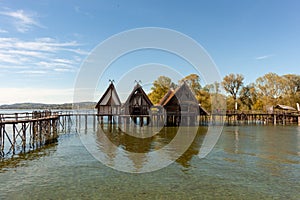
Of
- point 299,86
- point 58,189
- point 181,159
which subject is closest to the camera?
point 58,189

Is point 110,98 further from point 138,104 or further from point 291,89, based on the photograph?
point 291,89

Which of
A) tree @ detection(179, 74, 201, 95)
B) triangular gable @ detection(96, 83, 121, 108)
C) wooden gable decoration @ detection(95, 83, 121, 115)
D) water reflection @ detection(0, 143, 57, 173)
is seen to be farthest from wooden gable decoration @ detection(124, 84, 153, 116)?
tree @ detection(179, 74, 201, 95)

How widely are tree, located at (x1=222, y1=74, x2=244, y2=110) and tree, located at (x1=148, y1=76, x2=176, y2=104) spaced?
14.6m

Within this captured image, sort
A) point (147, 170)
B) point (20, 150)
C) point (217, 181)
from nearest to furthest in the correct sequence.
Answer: point (217, 181) → point (147, 170) → point (20, 150)

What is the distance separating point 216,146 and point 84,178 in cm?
1365

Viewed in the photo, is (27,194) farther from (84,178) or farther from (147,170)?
(147,170)

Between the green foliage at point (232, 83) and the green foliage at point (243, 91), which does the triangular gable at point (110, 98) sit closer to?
the green foliage at point (243, 91)

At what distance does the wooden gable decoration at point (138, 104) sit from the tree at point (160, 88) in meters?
21.4

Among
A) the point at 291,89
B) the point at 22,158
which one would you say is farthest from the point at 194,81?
the point at 22,158

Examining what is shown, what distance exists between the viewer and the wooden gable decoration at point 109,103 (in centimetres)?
3930

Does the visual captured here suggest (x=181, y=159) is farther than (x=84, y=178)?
Yes

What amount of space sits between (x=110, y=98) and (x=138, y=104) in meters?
5.01

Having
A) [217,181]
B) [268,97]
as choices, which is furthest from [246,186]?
[268,97]

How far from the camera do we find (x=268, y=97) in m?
59.6
